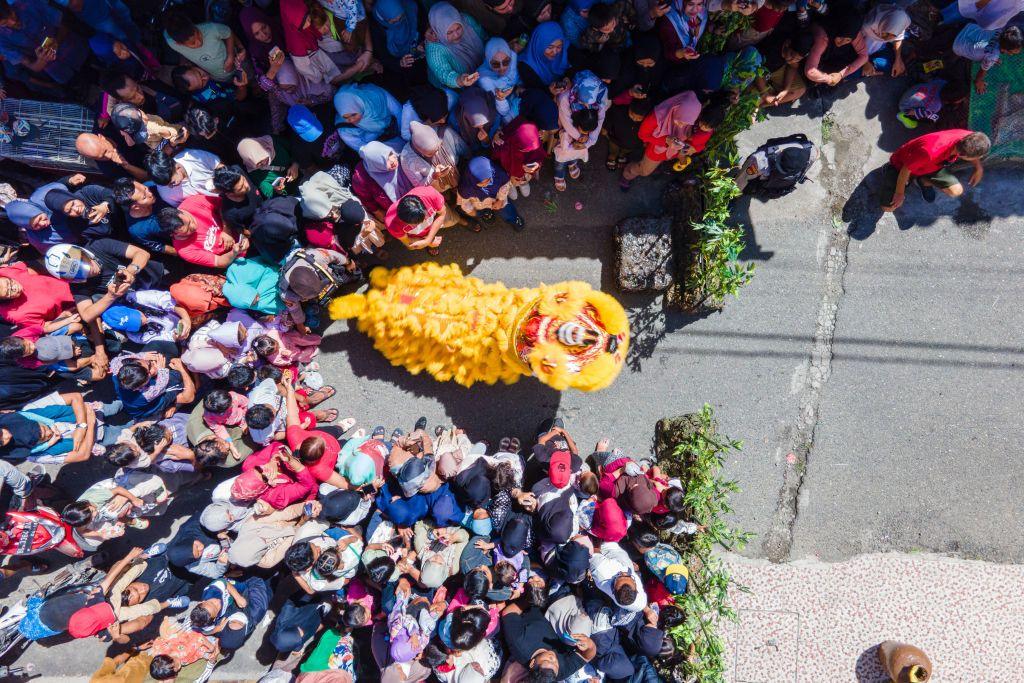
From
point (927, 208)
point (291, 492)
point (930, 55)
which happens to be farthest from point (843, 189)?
point (291, 492)

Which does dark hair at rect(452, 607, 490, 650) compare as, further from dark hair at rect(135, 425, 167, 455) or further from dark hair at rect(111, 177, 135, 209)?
dark hair at rect(111, 177, 135, 209)

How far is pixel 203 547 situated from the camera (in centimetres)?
448

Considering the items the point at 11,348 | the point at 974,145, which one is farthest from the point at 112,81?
the point at 974,145

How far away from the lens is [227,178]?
13.8 feet

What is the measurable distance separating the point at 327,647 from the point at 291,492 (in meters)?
1.48

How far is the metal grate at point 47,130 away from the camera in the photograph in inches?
182

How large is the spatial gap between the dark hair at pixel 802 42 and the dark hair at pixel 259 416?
18.0ft

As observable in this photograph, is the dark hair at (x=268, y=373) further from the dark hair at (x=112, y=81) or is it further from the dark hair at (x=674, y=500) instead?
the dark hair at (x=674, y=500)

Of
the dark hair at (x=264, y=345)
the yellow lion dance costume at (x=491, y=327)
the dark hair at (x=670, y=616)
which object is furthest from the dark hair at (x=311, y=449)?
the dark hair at (x=670, y=616)

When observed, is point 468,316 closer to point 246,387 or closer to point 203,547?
point 246,387

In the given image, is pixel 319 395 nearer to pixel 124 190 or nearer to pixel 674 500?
pixel 124 190

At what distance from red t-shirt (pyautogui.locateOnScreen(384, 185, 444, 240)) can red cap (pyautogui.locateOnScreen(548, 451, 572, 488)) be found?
7.31ft

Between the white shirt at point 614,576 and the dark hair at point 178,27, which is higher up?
the dark hair at point 178,27

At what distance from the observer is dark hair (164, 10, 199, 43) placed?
3.93 metres
